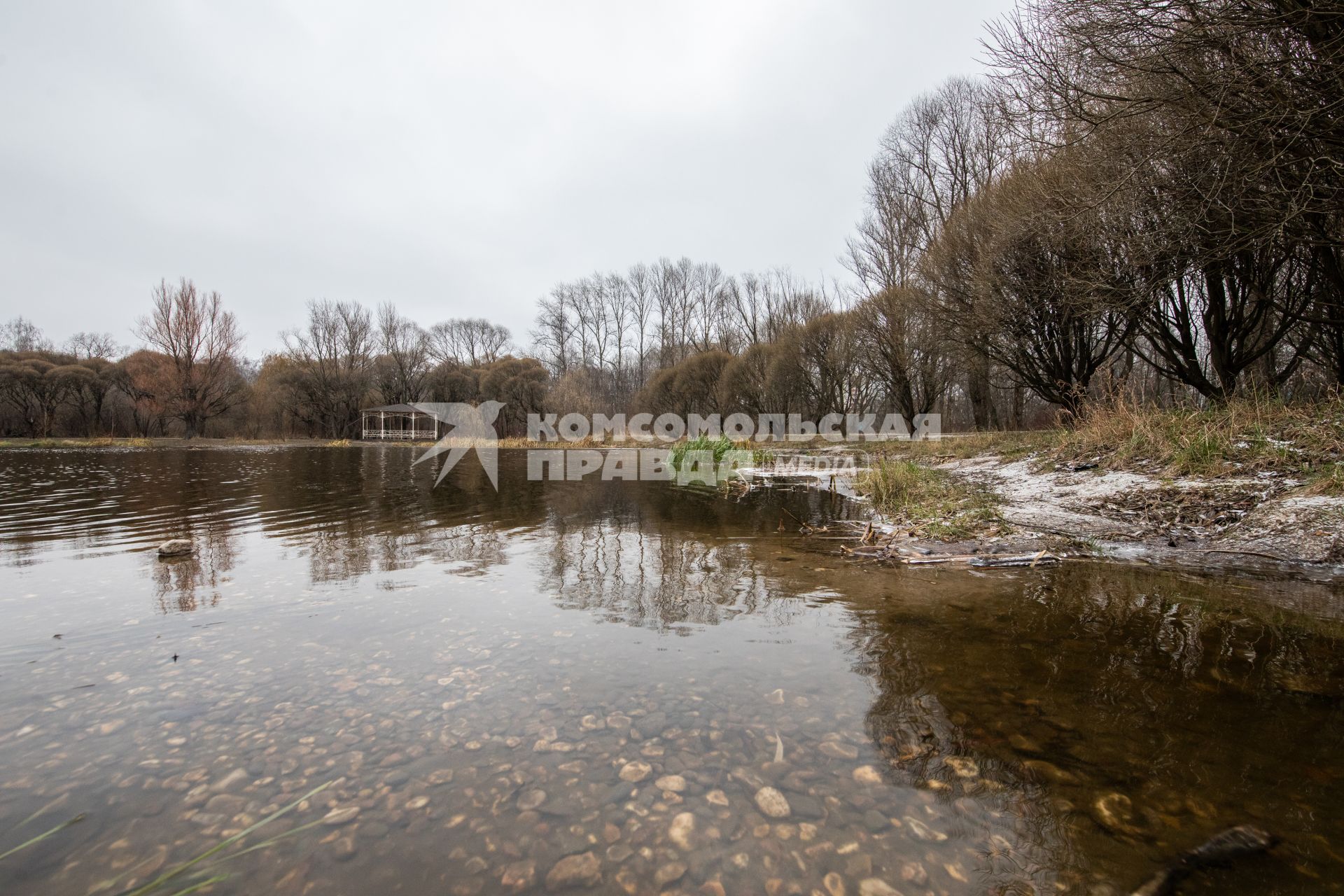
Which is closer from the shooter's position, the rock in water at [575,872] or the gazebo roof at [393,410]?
the rock in water at [575,872]

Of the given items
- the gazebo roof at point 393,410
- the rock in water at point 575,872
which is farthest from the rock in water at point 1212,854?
the gazebo roof at point 393,410

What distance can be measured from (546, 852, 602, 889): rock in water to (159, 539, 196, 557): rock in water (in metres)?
5.50

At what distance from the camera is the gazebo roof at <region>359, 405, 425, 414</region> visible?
44.9 m

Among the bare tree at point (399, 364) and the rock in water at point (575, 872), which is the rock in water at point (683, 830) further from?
the bare tree at point (399, 364)

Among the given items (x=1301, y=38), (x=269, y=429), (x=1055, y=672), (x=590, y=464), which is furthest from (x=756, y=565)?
(x=269, y=429)

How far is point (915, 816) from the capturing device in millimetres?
1757

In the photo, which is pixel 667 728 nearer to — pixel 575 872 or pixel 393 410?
pixel 575 872

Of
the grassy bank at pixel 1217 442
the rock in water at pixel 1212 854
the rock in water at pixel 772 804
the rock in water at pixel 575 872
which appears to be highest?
the grassy bank at pixel 1217 442

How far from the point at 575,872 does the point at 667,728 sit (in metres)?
0.79

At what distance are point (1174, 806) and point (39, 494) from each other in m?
14.4

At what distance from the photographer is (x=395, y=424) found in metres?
46.3

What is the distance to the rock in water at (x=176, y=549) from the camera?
16.9 feet

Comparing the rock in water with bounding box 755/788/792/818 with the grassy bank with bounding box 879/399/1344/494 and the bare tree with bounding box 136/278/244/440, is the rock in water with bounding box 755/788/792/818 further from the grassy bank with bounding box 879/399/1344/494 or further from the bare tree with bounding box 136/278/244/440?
the bare tree with bounding box 136/278/244/440

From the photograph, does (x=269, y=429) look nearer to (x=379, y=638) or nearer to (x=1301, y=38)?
(x=379, y=638)
